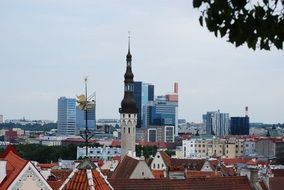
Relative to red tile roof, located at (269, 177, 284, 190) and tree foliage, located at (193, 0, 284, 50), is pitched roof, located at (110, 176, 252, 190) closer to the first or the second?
red tile roof, located at (269, 177, 284, 190)

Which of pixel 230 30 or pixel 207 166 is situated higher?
pixel 230 30

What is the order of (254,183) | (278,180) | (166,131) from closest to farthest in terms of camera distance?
1. (254,183)
2. (278,180)
3. (166,131)

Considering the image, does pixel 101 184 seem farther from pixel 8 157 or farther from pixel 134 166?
pixel 134 166

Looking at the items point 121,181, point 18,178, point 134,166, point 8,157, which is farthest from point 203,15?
point 134,166

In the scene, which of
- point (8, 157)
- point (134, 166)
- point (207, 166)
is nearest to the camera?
point (8, 157)

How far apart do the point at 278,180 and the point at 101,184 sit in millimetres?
24020

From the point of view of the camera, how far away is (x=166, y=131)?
190 m

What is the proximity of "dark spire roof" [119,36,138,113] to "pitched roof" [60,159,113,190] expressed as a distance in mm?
51407

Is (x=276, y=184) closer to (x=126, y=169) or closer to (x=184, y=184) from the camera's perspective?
(x=184, y=184)

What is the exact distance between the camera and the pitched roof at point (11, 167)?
56.9 feet

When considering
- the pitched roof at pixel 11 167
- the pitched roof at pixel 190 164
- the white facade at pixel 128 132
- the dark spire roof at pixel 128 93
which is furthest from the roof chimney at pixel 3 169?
the pitched roof at pixel 190 164

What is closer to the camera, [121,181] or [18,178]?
[18,178]

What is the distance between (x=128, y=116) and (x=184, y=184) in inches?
1522

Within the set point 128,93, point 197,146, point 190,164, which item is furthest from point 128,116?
point 197,146
